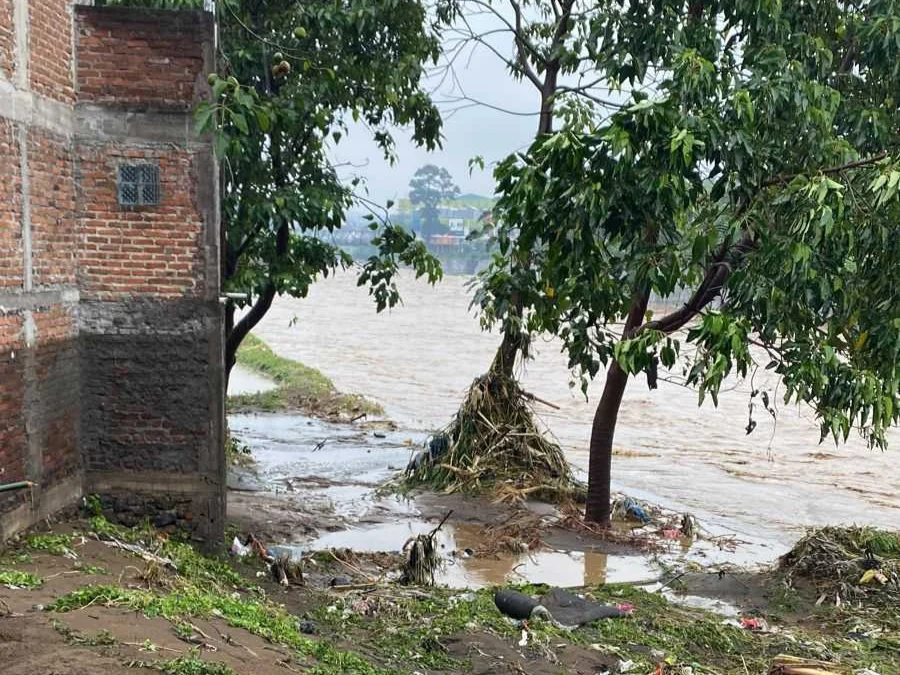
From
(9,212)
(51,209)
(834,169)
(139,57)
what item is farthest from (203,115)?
(834,169)

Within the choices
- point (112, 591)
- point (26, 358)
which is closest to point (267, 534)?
point (26, 358)

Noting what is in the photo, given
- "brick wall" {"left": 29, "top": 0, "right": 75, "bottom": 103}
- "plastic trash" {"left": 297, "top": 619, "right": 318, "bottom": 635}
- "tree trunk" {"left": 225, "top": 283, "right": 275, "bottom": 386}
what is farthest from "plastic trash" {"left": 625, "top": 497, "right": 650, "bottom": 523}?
"brick wall" {"left": 29, "top": 0, "right": 75, "bottom": 103}

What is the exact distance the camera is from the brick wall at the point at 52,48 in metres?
7.14

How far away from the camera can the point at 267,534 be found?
33.9 feet

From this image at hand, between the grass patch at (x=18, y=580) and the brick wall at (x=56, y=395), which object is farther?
the brick wall at (x=56, y=395)

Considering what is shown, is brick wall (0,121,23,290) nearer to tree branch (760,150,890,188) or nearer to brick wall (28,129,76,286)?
brick wall (28,129,76,286)

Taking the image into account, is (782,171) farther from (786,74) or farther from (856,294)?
(856,294)

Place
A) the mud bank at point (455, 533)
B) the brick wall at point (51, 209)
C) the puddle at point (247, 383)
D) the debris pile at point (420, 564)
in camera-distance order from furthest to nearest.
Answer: the puddle at point (247, 383) → the mud bank at point (455, 533) → the debris pile at point (420, 564) → the brick wall at point (51, 209)

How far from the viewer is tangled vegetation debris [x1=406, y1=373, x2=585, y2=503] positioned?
41.6ft

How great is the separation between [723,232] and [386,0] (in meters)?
4.76

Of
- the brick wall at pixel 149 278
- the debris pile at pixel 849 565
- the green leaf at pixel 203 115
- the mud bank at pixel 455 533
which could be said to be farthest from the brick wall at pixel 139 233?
the debris pile at pixel 849 565

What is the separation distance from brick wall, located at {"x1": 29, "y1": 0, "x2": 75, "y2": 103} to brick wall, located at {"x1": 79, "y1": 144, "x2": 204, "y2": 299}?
0.57 metres

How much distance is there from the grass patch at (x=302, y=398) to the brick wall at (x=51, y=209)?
40.2ft

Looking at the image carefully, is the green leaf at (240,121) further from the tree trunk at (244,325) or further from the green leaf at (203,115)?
the tree trunk at (244,325)
